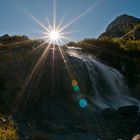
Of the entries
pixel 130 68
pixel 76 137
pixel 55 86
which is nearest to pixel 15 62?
pixel 55 86

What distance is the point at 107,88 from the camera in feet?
97.6

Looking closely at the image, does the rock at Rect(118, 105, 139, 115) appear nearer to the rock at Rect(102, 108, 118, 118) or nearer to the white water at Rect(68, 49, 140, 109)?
the rock at Rect(102, 108, 118, 118)

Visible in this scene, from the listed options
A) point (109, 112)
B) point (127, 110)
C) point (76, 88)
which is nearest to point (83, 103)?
point (109, 112)

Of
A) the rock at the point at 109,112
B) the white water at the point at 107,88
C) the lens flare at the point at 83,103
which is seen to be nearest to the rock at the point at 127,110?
the rock at the point at 109,112

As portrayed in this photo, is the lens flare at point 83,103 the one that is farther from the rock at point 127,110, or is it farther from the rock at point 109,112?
the rock at point 127,110

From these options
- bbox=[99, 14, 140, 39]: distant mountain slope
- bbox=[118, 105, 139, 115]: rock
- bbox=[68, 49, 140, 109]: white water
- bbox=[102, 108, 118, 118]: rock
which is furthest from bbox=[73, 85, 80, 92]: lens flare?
bbox=[99, 14, 140, 39]: distant mountain slope

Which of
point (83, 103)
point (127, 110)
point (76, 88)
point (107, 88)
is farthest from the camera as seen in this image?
point (107, 88)

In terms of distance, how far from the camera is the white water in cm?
2681

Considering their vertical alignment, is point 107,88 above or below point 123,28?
below

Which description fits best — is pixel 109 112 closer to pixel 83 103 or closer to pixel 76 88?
pixel 83 103

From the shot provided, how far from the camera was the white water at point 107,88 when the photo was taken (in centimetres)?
2681

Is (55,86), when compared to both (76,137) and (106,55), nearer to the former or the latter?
(76,137)

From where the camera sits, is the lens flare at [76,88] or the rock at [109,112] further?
the lens flare at [76,88]

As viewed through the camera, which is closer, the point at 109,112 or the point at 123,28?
the point at 109,112
